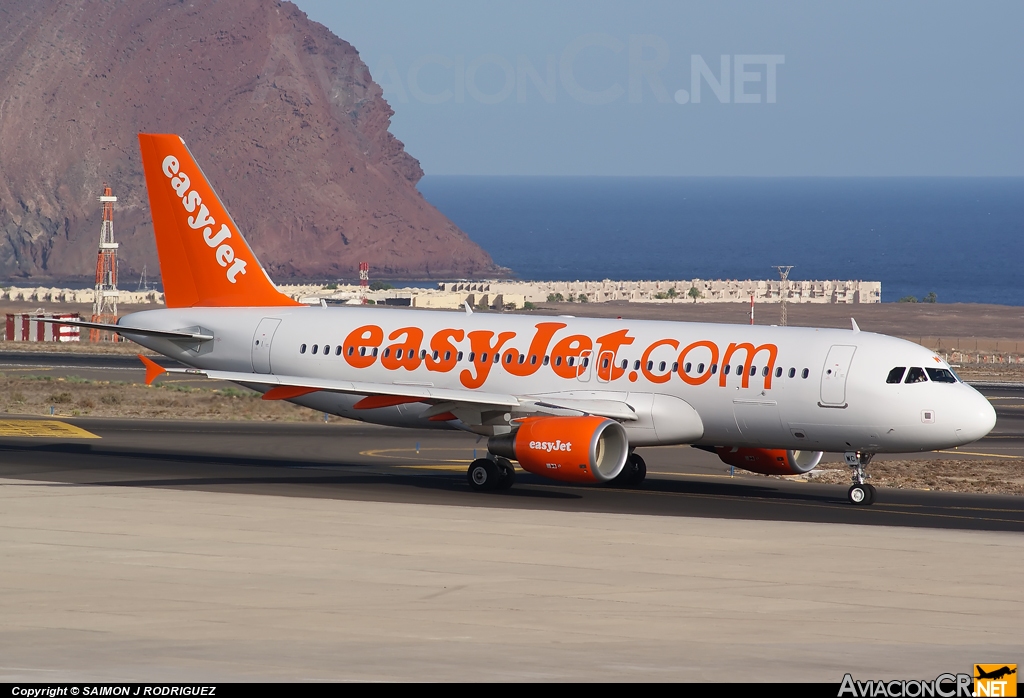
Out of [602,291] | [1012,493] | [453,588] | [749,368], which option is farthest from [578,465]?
[602,291]

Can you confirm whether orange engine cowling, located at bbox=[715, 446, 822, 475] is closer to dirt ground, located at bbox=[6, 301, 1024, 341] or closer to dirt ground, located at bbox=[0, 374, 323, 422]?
dirt ground, located at bbox=[0, 374, 323, 422]

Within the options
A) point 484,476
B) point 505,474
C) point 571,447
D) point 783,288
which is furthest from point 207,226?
point 783,288

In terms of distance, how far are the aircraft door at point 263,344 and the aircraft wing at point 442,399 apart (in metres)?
3.49

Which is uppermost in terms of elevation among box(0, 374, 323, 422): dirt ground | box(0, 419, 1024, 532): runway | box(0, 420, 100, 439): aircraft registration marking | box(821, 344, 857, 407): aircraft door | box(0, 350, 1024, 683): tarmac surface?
box(821, 344, 857, 407): aircraft door

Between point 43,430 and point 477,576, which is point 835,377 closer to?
point 477,576

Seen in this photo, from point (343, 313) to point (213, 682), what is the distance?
27041 millimetres

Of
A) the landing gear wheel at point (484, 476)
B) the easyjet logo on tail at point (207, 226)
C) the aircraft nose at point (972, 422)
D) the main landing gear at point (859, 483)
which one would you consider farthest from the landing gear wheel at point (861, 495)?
the easyjet logo on tail at point (207, 226)

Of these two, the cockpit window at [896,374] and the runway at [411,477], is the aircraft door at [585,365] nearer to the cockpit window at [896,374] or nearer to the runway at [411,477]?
the runway at [411,477]

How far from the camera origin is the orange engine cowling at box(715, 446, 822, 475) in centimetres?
3928

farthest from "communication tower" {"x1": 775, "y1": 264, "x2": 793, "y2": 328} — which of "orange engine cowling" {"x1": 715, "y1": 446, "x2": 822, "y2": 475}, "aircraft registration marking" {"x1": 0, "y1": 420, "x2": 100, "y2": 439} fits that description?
"aircraft registration marking" {"x1": 0, "y1": 420, "x2": 100, "y2": 439}

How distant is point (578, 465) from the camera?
35031mm

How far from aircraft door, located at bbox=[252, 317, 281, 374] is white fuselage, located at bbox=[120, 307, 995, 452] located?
0.03 meters

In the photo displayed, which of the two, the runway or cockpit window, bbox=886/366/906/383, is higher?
cockpit window, bbox=886/366/906/383

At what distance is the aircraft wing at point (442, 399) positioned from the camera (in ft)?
122
